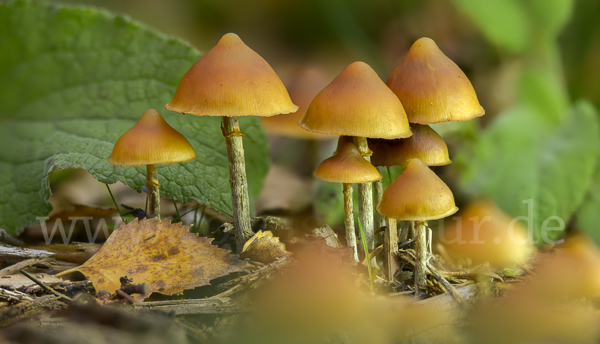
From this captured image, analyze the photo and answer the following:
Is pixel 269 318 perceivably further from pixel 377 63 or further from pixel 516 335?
pixel 377 63

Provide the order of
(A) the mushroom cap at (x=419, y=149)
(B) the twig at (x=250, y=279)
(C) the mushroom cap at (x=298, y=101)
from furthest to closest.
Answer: (C) the mushroom cap at (x=298, y=101)
(A) the mushroom cap at (x=419, y=149)
(B) the twig at (x=250, y=279)

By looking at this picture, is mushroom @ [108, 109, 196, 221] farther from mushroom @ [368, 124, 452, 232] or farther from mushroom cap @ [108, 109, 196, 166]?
mushroom @ [368, 124, 452, 232]

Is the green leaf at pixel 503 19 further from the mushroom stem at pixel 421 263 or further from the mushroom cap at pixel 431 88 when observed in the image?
the mushroom stem at pixel 421 263

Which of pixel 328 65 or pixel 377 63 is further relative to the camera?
pixel 328 65

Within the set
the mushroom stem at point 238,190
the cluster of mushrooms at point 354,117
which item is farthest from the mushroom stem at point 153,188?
the mushroom stem at point 238,190

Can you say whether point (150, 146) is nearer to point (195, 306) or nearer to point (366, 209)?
point (195, 306)

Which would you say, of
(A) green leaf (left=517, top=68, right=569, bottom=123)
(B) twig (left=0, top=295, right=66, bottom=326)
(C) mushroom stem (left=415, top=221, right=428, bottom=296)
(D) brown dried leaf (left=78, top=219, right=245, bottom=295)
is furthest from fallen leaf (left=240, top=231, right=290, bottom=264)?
(A) green leaf (left=517, top=68, right=569, bottom=123)

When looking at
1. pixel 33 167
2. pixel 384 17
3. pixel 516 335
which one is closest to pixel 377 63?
pixel 384 17
